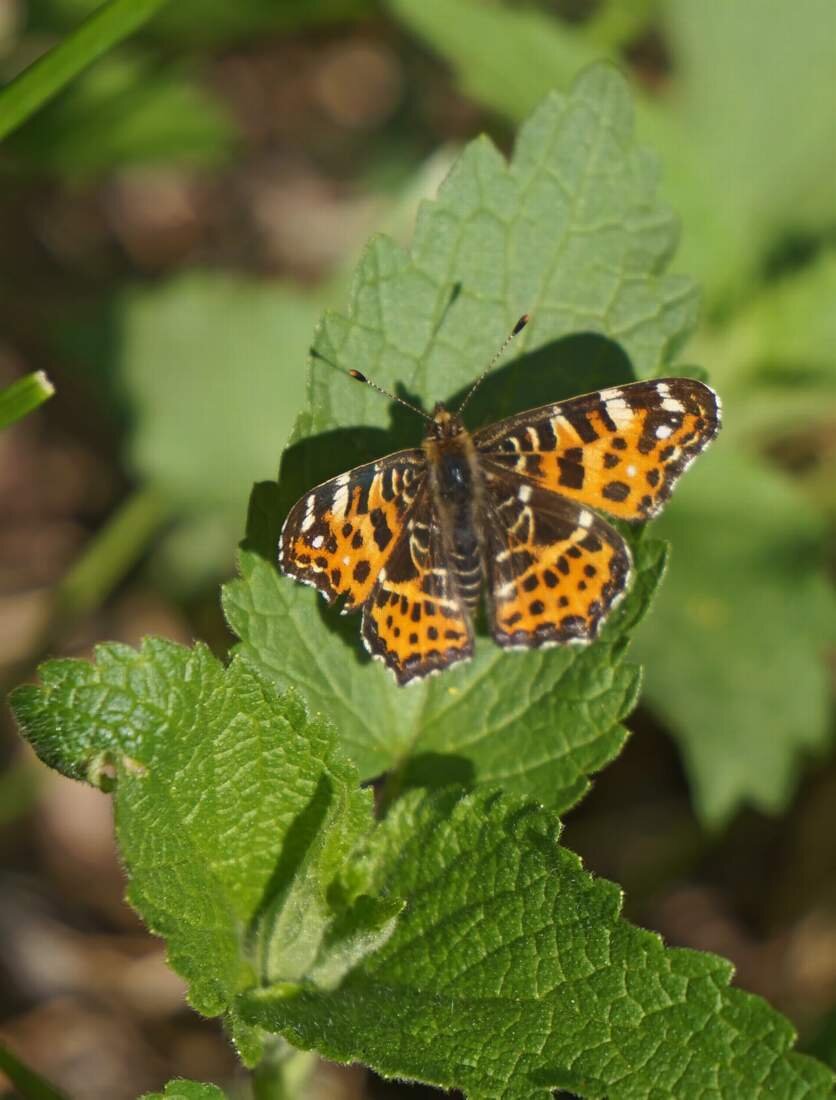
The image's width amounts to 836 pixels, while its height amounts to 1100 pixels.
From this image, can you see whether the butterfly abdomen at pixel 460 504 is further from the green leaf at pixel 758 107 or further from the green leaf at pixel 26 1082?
the green leaf at pixel 758 107

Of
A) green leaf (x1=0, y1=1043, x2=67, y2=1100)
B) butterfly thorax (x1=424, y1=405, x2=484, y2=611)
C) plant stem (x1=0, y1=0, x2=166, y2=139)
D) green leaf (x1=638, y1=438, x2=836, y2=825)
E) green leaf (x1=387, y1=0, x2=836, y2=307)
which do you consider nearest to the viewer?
green leaf (x1=0, y1=1043, x2=67, y2=1100)

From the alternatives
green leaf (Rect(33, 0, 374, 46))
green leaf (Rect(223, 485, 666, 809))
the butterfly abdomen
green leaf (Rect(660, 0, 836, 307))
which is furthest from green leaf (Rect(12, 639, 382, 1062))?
green leaf (Rect(33, 0, 374, 46))

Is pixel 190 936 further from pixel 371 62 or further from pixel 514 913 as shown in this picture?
pixel 371 62

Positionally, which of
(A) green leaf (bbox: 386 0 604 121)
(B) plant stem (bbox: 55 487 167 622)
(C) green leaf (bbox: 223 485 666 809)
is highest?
(A) green leaf (bbox: 386 0 604 121)

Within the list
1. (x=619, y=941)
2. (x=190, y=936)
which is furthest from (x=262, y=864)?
(x=619, y=941)

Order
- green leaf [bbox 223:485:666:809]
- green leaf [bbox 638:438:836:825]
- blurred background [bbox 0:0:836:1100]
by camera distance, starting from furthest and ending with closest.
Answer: blurred background [bbox 0:0:836:1100]
green leaf [bbox 638:438:836:825]
green leaf [bbox 223:485:666:809]

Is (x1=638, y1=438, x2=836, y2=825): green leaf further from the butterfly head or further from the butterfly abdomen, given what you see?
the butterfly head

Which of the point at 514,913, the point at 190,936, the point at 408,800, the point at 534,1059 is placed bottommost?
the point at 534,1059
